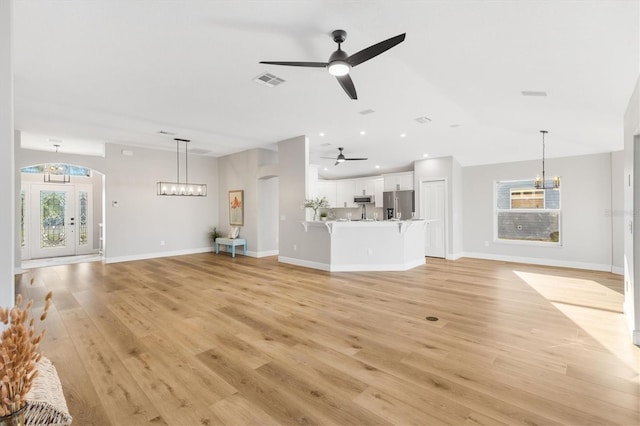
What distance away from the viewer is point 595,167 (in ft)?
21.8

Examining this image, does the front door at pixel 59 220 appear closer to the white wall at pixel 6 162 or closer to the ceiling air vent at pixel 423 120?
the white wall at pixel 6 162

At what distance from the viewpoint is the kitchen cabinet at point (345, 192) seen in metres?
10.5

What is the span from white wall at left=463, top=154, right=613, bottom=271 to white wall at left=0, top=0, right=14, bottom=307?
29.4 ft

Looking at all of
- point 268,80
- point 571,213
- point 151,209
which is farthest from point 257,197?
point 571,213

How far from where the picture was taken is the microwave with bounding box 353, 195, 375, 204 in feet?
32.6

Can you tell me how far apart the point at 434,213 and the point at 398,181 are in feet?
4.97

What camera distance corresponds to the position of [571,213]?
695 cm

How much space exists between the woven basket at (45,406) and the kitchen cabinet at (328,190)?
982cm

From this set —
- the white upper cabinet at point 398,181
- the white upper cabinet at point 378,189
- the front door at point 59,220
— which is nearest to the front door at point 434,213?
the white upper cabinet at point 398,181

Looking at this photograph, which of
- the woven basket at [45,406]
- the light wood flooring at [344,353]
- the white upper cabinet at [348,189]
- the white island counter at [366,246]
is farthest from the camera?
the white upper cabinet at [348,189]

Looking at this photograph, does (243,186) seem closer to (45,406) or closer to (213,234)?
(213,234)

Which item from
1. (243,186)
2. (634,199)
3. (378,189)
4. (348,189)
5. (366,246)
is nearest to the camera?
(634,199)

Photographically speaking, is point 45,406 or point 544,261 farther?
point 544,261

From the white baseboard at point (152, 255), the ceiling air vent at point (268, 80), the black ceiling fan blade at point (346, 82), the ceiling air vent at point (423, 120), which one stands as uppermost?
the ceiling air vent at point (268, 80)
